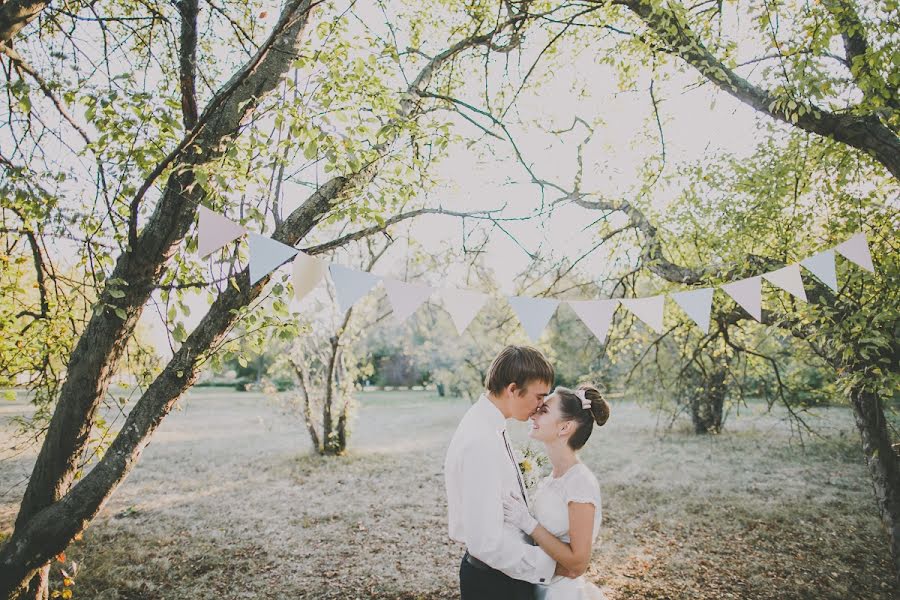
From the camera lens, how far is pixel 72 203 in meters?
3.40

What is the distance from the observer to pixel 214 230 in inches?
102

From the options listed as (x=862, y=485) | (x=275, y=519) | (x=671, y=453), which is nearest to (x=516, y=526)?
(x=275, y=519)

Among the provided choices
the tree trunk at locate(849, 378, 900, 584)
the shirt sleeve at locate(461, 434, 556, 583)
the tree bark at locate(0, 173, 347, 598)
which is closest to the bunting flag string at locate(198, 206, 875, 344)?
the tree bark at locate(0, 173, 347, 598)

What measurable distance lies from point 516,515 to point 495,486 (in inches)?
7.5

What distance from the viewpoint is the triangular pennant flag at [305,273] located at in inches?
→ 110

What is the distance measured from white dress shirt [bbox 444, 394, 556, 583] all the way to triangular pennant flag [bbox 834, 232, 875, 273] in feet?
7.83

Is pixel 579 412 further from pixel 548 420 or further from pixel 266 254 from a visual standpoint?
pixel 266 254

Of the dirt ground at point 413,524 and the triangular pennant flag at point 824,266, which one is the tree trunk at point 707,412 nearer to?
the dirt ground at point 413,524

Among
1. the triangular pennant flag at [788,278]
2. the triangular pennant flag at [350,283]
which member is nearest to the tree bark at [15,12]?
the triangular pennant flag at [350,283]

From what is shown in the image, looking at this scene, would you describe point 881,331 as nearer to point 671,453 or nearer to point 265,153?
point 265,153

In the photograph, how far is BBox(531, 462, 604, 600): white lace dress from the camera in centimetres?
218

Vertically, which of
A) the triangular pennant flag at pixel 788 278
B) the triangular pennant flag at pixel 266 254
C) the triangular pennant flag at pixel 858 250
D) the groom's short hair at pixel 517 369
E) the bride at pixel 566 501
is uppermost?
the triangular pennant flag at pixel 266 254

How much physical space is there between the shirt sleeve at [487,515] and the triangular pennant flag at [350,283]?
4.20ft

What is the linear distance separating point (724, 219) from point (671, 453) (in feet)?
23.5
